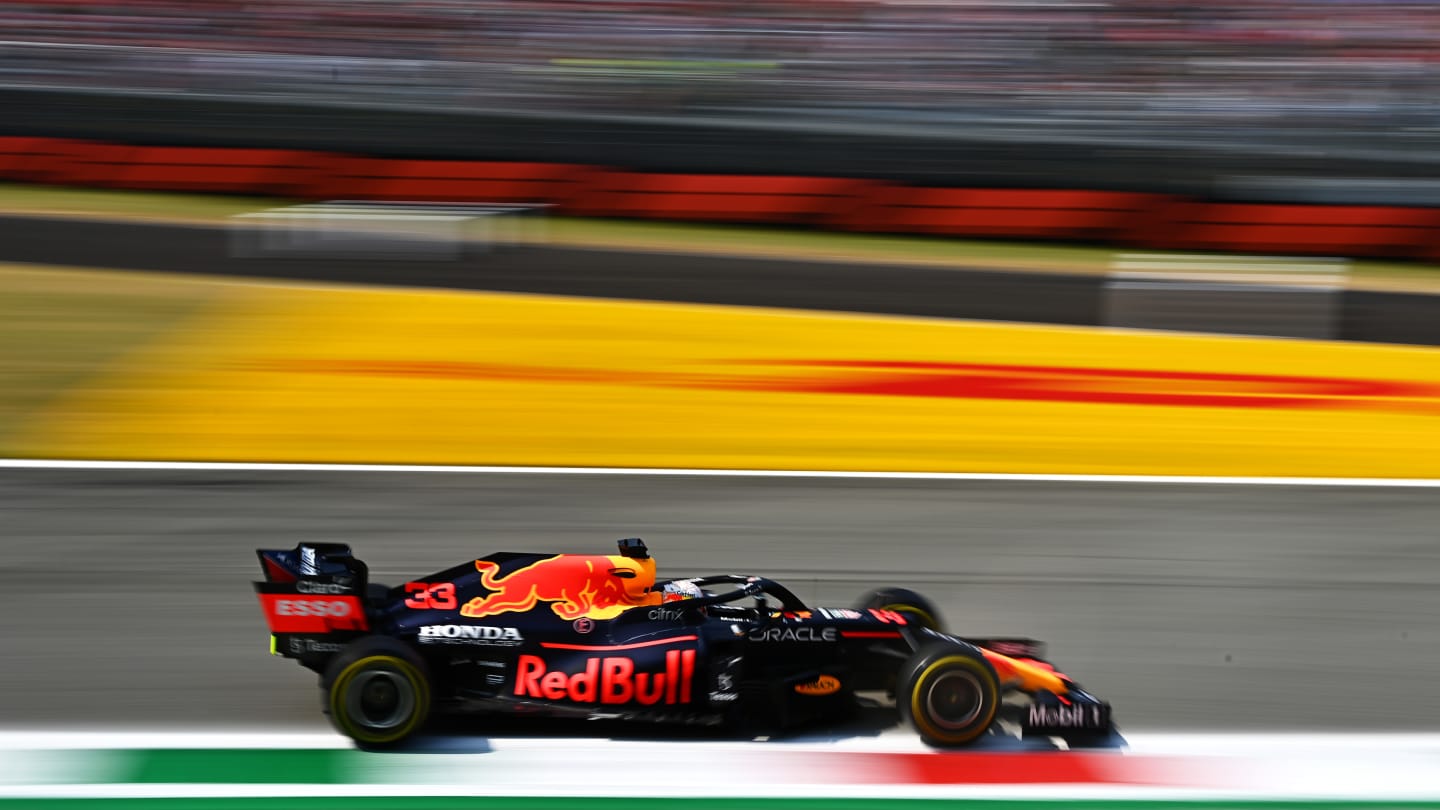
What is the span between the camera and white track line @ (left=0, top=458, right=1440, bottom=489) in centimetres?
745

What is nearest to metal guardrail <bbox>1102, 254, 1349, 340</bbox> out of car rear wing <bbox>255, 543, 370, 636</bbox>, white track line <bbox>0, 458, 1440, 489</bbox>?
white track line <bbox>0, 458, 1440, 489</bbox>

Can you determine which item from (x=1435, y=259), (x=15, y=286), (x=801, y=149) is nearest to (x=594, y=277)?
(x=801, y=149)

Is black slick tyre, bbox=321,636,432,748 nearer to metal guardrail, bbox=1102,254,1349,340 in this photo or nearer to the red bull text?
the red bull text

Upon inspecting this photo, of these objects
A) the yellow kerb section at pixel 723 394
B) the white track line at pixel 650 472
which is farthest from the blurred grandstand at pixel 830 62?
the white track line at pixel 650 472

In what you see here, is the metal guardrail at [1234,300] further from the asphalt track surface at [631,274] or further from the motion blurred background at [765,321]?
the asphalt track surface at [631,274]

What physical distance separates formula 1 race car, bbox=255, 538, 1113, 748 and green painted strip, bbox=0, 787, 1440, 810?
314 millimetres

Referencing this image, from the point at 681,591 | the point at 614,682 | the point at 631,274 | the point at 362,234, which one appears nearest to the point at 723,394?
the point at 631,274

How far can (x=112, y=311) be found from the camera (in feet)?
35.1

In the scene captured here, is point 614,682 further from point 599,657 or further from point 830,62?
point 830,62

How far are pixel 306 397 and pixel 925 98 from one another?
837cm

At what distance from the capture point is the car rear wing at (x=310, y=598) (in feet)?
15.7

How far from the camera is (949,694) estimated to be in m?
4.79

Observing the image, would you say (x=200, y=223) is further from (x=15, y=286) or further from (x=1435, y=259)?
(x=1435, y=259)

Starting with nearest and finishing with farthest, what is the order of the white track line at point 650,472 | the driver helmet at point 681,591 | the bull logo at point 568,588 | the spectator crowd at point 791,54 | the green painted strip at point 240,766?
the green painted strip at point 240,766, the bull logo at point 568,588, the driver helmet at point 681,591, the white track line at point 650,472, the spectator crowd at point 791,54
